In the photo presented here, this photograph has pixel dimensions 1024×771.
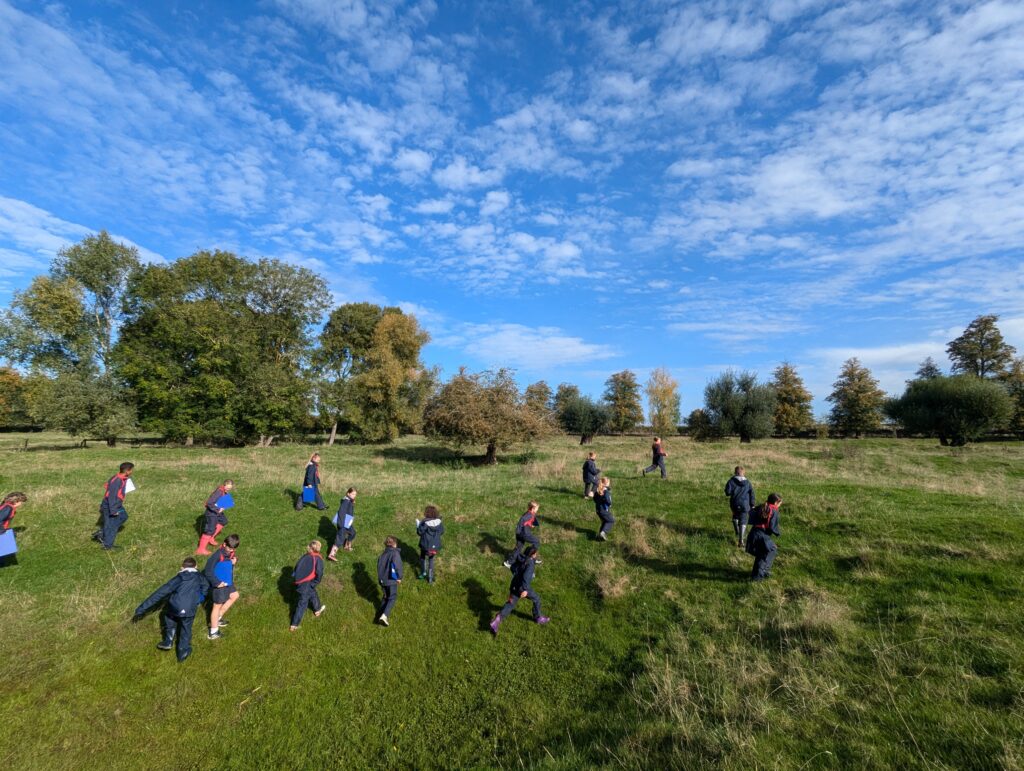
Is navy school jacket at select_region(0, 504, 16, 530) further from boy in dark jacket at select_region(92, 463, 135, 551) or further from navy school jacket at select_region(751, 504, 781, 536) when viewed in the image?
navy school jacket at select_region(751, 504, 781, 536)

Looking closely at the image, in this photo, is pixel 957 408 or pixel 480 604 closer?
pixel 480 604

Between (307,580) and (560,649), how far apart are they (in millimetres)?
6925

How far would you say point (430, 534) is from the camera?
12.9m

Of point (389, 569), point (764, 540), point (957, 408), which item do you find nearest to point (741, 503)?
point (764, 540)

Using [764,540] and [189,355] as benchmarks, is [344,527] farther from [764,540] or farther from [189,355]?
[189,355]

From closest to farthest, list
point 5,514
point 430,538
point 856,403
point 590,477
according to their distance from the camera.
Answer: point 5,514 < point 430,538 < point 590,477 < point 856,403

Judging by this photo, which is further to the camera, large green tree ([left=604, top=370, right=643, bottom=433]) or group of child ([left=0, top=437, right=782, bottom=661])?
large green tree ([left=604, top=370, right=643, bottom=433])

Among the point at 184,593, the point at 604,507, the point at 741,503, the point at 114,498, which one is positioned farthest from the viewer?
the point at 604,507

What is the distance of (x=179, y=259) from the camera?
43406 millimetres

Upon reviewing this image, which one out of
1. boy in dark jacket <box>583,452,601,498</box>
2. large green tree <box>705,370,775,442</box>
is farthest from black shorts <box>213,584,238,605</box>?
large green tree <box>705,370,775,442</box>

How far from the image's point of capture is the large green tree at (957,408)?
41625 millimetres

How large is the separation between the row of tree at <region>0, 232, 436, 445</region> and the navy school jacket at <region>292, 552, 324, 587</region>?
29.9m

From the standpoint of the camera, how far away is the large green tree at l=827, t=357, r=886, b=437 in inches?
2334

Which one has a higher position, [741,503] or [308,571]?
[741,503]
